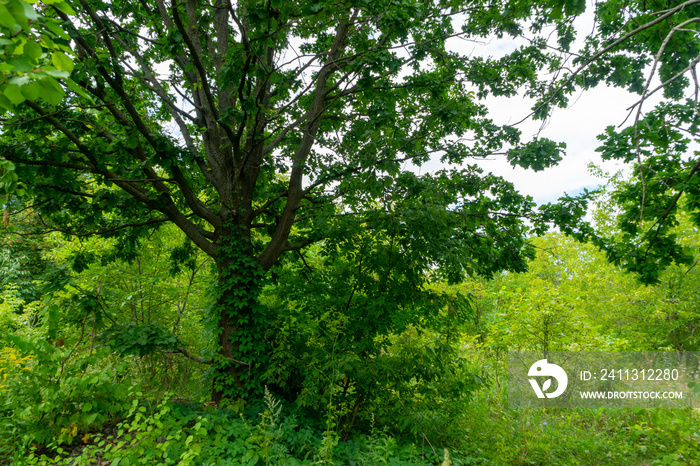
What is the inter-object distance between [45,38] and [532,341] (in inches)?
322

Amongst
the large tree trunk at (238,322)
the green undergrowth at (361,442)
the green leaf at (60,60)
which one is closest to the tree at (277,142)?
the large tree trunk at (238,322)

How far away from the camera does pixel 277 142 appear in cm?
602

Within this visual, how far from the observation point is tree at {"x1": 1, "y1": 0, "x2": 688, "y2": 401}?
13.3ft

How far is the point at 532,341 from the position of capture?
710cm

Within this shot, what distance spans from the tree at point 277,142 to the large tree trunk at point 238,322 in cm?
2

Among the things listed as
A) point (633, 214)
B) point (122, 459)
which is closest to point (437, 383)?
point (633, 214)

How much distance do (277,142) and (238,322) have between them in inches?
122

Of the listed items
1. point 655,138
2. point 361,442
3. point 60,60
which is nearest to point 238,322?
point 361,442

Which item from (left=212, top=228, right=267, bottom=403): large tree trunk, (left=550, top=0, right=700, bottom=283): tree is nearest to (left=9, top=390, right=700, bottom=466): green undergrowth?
(left=212, top=228, right=267, bottom=403): large tree trunk

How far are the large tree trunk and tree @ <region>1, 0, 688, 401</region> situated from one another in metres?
0.02

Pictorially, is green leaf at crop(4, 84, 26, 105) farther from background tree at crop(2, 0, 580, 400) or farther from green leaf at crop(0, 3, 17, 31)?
background tree at crop(2, 0, 580, 400)

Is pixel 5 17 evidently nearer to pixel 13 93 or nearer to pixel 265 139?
pixel 13 93

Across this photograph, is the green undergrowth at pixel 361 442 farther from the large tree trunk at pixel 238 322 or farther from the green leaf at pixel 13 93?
the green leaf at pixel 13 93

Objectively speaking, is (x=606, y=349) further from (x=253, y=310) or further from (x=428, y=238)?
(x=253, y=310)
